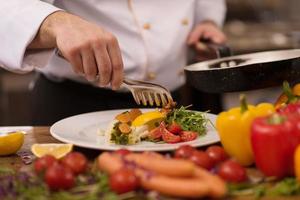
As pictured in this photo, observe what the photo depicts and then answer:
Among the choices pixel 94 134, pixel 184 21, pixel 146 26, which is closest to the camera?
pixel 94 134

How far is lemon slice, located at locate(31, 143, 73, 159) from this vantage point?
4.05ft

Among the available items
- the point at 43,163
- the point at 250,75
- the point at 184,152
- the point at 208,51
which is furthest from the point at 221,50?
the point at 43,163

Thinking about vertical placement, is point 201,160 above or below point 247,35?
above

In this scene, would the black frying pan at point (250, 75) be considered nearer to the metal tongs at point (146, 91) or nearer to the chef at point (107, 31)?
the metal tongs at point (146, 91)

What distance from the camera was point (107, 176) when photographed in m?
1.09

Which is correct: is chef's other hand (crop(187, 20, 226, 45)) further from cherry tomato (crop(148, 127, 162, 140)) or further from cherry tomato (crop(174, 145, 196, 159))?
cherry tomato (crop(174, 145, 196, 159))

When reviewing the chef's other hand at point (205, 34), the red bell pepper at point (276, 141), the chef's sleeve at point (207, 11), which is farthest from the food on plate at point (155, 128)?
the chef's sleeve at point (207, 11)

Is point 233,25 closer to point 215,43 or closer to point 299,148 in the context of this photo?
Result: point 215,43

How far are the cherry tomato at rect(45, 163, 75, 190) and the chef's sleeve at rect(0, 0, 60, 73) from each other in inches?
18.0

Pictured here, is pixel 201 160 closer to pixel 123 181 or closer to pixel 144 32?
pixel 123 181

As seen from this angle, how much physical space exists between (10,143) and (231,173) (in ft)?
1.61

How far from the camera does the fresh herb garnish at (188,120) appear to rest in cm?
145

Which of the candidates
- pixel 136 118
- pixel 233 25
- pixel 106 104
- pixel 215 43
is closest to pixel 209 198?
pixel 136 118

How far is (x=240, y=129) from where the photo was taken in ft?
3.96
